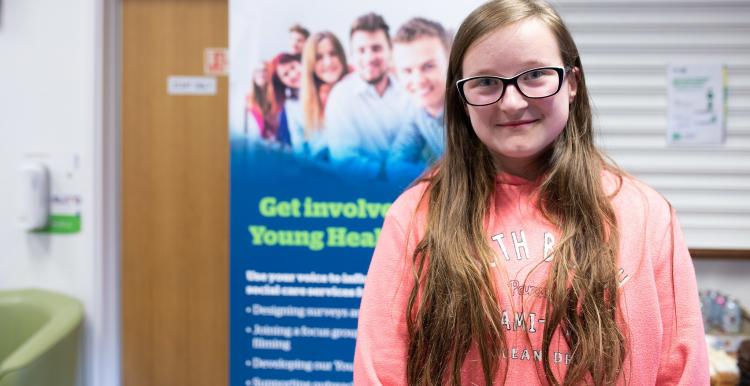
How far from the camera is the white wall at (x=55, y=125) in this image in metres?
2.85

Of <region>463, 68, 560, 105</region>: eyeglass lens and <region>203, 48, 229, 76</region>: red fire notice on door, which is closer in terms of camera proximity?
<region>463, 68, 560, 105</region>: eyeglass lens

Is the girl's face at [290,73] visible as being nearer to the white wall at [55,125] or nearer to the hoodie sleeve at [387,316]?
the white wall at [55,125]

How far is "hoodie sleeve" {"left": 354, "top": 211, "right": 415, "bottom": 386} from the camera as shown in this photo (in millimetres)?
1130

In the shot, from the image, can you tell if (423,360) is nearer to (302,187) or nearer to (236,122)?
(302,187)

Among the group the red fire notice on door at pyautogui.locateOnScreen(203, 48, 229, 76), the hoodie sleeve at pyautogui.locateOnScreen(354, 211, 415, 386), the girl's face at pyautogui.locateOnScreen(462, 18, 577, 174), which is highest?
the red fire notice on door at pyautogui.locateOnScreen(203, 48, 229, 76)

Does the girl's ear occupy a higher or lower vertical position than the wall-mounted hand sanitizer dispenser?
higher

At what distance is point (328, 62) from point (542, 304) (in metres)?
1.82

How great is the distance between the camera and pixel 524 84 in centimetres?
109

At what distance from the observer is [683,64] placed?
9.73 ft

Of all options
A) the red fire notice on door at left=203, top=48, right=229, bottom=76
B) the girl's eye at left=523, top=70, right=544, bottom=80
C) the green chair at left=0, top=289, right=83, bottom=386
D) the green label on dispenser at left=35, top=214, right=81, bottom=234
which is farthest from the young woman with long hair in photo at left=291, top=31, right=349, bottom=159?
the girl's eye at left=523, top=70, right=544, bottom=80

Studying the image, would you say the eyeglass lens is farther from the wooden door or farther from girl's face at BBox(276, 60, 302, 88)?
the wooden door

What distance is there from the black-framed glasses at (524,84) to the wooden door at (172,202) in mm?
2280

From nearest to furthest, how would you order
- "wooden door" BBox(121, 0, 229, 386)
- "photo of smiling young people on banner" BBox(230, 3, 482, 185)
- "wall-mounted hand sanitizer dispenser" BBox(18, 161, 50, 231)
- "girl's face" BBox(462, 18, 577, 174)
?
"girl's face" BBox(462, 18, 577, 174) → "photo of smiling young people on banner" BBox(230, 3, 482, 185) → "wall-mounted hand sanitizer dispenser" BBox(18, 161, 50, 231) → "wooden door" BBox(121, 0, 229, 386)

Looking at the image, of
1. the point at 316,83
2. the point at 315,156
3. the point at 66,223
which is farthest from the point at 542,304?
the point at 66,223
